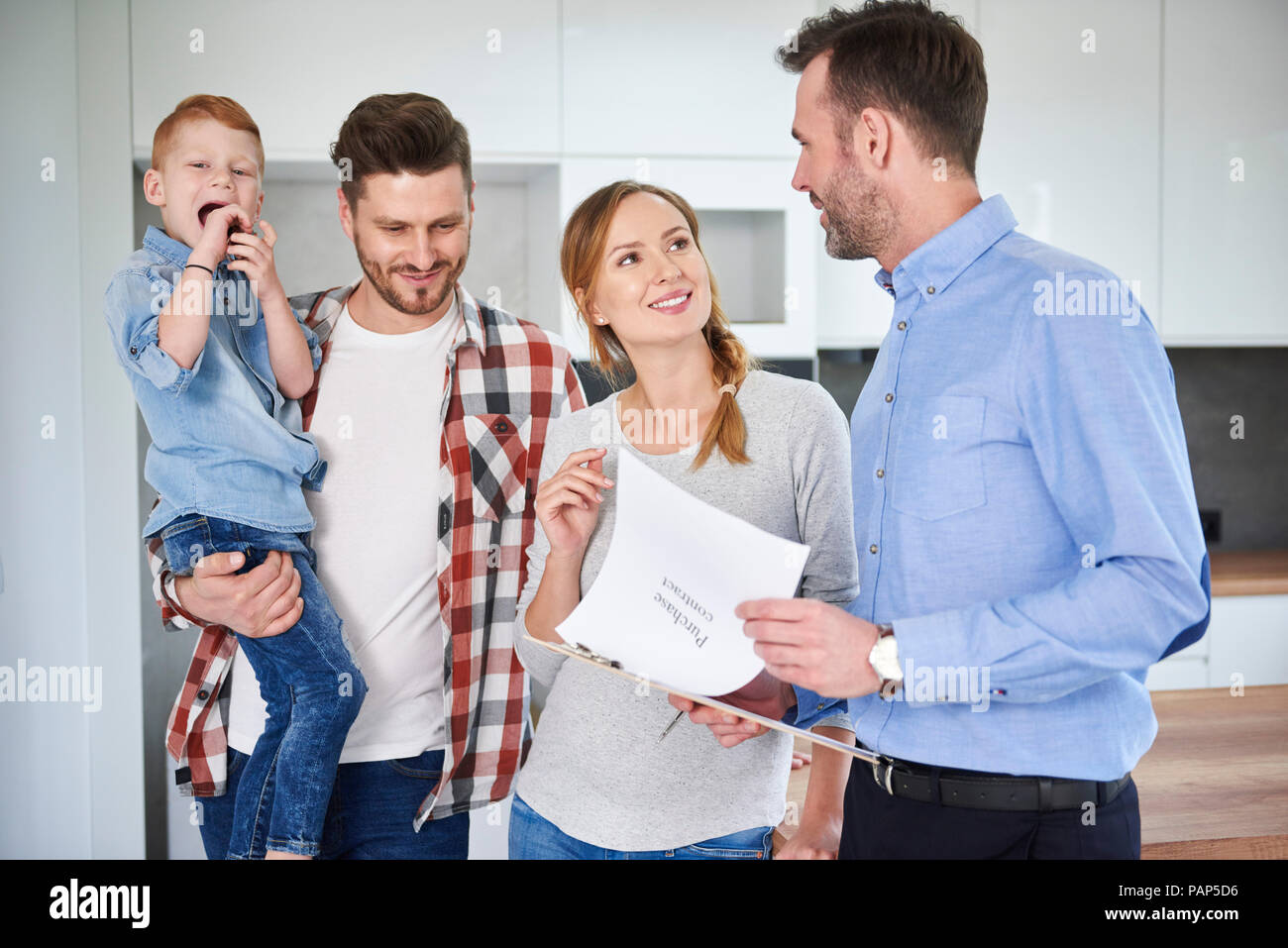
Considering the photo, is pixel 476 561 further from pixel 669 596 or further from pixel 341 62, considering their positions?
pixel 341 62

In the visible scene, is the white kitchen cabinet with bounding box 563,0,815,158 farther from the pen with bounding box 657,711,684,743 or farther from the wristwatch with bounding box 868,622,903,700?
the wristwatch with bounding box 868,622,903,700

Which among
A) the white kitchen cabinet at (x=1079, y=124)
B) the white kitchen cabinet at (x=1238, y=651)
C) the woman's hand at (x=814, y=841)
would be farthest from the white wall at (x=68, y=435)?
the white kitchen cabinet at (x=1238, y=651)

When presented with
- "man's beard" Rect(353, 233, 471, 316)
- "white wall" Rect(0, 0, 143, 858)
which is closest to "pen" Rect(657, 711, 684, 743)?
"man's beard" Rect(353, 233, 471, 316)

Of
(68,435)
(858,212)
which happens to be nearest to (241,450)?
(858,212)

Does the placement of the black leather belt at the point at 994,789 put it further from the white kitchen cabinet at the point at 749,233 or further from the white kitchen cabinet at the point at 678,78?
the white kitchen cabinet at the point at 678,78

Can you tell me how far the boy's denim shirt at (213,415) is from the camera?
136cm

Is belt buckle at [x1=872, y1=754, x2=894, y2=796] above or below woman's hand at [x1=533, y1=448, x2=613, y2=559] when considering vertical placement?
below

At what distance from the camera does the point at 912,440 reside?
41.0 inches

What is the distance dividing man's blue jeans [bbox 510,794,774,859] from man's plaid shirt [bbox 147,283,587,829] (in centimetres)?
26

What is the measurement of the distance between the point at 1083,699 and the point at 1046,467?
0.79 feet

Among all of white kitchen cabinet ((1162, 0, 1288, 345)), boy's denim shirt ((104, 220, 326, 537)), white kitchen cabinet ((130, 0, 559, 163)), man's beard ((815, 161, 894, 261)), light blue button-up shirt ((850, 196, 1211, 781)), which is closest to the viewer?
light blue button-up shirt ((850, 196, 1211, 781))

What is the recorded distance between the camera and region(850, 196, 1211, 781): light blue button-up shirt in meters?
0.89

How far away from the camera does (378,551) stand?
154 centimetres

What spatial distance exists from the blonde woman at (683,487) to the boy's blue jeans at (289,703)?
28 centimetres
